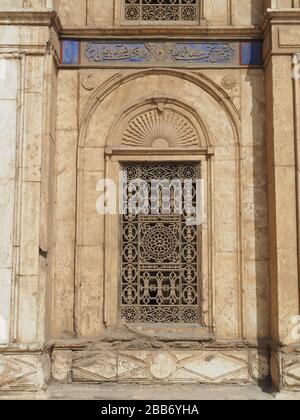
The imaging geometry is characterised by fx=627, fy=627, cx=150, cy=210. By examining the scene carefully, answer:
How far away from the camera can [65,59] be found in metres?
8.44

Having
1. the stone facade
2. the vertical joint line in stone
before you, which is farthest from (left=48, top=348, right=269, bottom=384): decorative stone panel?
the vertical joint line in stone

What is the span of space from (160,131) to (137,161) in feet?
1.69

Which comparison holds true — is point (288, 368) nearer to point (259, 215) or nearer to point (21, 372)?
point (259, 215)

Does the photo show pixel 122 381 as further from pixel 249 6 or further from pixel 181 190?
pixel 249 6

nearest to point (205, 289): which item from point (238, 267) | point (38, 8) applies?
point (238, 267)

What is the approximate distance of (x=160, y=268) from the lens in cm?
810

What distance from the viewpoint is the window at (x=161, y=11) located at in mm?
8609

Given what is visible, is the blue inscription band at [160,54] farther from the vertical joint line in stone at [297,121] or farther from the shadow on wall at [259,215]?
the vertical joint line in stone at [297,121]

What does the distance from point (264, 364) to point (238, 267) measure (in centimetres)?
125

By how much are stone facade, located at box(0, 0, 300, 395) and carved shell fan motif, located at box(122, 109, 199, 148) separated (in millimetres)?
19

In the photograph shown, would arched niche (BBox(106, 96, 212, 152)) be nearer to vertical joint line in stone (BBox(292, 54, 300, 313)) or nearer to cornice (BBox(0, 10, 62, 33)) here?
vertical joint line in stone (BBox(292, 54, 300, 313))

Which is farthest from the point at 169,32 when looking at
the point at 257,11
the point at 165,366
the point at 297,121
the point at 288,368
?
the point at 288,368

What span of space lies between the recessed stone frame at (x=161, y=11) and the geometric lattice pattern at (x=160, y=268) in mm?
2417

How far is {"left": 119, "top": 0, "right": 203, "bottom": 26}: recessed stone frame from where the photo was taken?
8.59m
